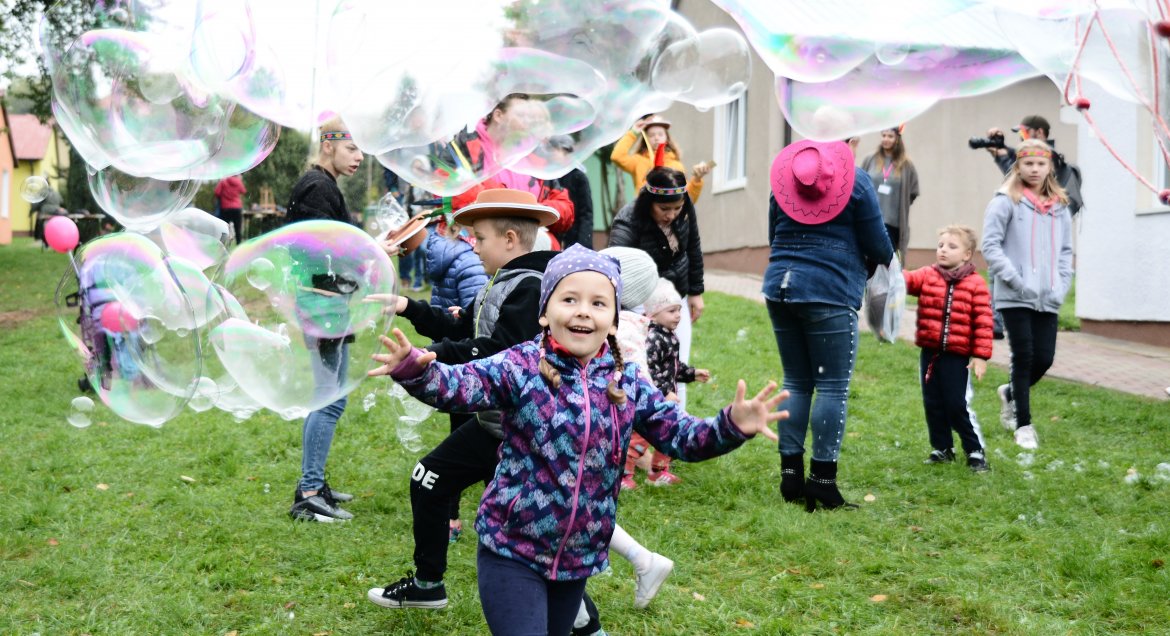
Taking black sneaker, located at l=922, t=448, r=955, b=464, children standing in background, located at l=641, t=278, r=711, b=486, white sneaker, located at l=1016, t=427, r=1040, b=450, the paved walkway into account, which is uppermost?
children standing in background, located at l=641, t=278, r=711, b=486

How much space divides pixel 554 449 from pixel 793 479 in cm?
282

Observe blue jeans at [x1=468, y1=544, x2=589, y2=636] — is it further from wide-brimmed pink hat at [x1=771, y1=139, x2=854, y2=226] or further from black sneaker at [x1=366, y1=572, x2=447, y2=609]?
wide-brimmed pink hat at [x1=771, y1=139, x2=854, y2=226]

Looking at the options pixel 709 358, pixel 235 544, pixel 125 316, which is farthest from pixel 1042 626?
pixel 709 358

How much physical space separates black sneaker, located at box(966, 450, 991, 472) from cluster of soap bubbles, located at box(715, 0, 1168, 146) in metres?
2.60

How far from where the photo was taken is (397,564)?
470cm

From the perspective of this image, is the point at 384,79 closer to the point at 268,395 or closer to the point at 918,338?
the point at 268,395

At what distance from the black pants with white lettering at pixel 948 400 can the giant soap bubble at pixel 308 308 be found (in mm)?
3827

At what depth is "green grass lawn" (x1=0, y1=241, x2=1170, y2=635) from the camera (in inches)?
162

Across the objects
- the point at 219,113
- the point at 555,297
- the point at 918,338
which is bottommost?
the point at 918,338

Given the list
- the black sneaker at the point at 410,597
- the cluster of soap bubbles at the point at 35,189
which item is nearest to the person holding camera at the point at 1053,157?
the black sneaker at the point at 410,597

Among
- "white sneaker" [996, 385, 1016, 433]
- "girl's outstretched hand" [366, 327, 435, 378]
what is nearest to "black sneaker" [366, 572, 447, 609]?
"girl's outstretched hand" [366, 327, 435, 378]

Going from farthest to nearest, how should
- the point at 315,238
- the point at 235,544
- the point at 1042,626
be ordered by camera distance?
the point at 235,544
the point at 1042,626
the point at 315,238

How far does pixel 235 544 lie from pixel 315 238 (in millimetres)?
1960

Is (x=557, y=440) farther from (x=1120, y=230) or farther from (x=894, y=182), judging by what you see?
(x=1120, y=230)
